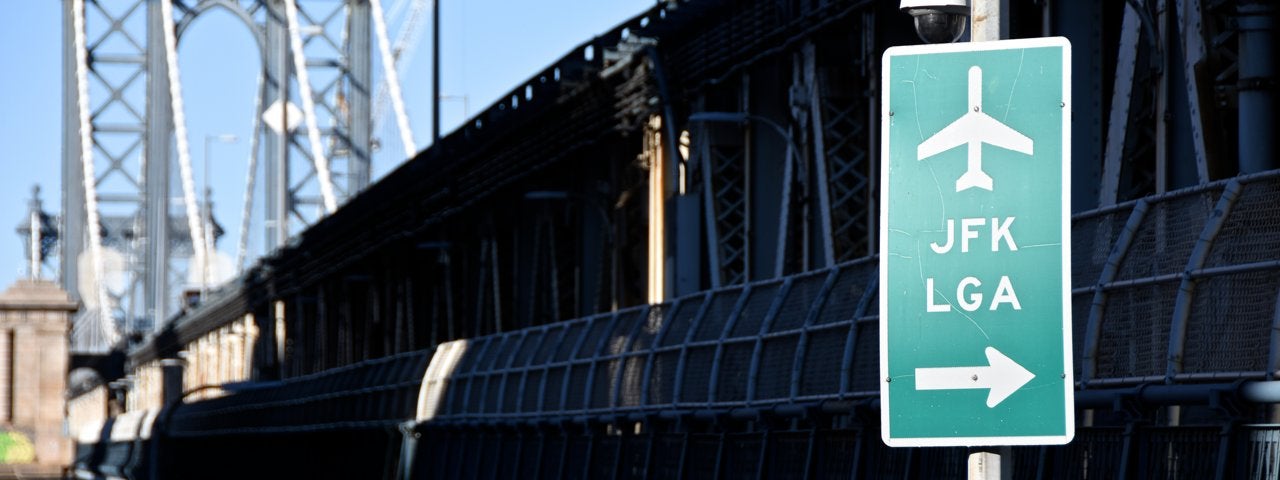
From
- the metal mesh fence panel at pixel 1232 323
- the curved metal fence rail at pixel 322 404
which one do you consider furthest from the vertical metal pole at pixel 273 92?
the metal mesh fence panel at pixel 1232 323

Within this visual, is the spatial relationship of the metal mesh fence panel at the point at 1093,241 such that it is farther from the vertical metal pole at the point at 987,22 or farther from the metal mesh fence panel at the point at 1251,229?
the vertical metal pole at the point at 987,22

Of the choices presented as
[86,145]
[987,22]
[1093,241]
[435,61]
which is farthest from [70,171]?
[987,22]

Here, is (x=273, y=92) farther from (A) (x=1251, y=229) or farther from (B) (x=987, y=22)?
(B) (x=987, y=22)

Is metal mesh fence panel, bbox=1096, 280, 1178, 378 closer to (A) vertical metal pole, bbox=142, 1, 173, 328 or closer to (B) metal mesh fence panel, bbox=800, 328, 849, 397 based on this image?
(B) metal mesh fence panel, bbox=800, 328, 849, 397

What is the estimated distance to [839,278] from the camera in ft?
63.6

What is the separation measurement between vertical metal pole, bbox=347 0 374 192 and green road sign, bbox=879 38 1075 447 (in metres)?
87.8

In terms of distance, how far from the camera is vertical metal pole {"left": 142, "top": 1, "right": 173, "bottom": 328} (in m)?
119

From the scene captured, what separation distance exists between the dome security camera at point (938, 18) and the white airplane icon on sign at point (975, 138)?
45cm

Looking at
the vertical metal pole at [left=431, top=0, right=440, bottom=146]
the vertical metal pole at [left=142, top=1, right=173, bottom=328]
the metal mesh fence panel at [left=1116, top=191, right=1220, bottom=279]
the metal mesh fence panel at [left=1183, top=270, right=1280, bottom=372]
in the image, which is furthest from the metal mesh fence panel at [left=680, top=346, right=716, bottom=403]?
the vertical metal pole at [left=142, top=1, right=173, bottom=328]

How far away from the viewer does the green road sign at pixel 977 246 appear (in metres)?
8.85

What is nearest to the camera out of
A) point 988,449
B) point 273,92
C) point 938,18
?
point 988,449

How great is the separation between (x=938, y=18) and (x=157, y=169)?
112959 mm

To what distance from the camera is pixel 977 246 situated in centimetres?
892

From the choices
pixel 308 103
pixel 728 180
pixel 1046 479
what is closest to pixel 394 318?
pixel 308 103
